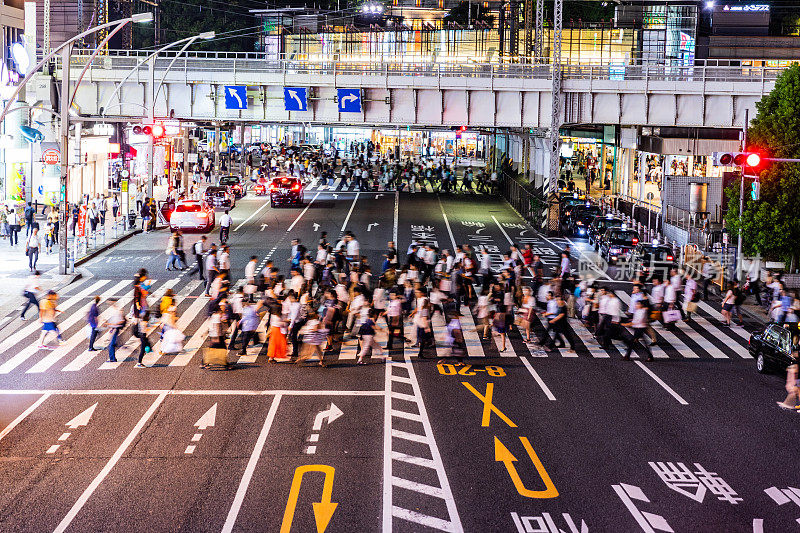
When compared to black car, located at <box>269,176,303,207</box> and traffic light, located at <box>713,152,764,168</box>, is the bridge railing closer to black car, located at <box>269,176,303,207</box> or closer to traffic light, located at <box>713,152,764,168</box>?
black car, located at <box>269,176,303,207</box>

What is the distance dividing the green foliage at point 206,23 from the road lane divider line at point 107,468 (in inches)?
3765

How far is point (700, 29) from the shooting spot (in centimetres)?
7631

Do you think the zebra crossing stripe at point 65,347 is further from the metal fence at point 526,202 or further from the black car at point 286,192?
the black car at point 286,192

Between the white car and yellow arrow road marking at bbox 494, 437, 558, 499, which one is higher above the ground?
the white car

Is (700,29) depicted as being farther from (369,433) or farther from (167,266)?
(369,433)

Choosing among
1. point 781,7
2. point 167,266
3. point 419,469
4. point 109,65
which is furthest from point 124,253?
point 781,7

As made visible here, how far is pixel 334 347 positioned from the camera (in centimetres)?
2598

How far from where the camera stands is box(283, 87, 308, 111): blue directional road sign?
171 feet

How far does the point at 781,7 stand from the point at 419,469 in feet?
244

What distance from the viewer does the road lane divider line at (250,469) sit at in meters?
14.1

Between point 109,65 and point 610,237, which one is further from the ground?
point 109,65

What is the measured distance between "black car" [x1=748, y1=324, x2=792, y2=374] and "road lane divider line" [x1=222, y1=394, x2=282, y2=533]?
38.6 feet

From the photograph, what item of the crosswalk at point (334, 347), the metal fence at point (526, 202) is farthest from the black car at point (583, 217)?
the crosswalk at point (334, 347)

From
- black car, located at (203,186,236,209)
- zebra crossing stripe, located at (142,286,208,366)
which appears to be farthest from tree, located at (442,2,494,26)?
zebra crossing stripe, located at (142,286,208,366)
